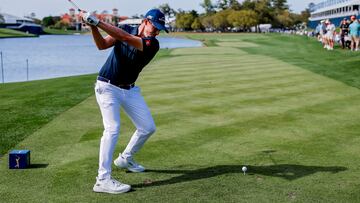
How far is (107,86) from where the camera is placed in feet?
22.9

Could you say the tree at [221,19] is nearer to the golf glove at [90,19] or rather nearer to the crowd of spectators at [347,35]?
the crowd of spectators at [347,35]

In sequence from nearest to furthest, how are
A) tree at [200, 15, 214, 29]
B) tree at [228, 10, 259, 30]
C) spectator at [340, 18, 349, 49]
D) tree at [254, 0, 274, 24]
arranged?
spectator at [340, 18, 349, 49], tree at [228, 10, 259, 30], tree at [254, 0, 274, 24], tree at [200, 15, 214, 29]

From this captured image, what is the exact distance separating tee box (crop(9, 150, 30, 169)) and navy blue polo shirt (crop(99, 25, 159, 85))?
200cm

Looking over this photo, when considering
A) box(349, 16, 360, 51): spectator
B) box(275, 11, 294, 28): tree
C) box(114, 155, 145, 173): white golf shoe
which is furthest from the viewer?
box(275, 11, 294, 28): tree

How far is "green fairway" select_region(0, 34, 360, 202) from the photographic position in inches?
270

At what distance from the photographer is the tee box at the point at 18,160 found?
777 centimetres

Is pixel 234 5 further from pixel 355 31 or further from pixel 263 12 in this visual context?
pixel 355 31

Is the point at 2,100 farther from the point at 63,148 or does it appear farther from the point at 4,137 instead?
the point at 63,148

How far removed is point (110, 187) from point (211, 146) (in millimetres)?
3044

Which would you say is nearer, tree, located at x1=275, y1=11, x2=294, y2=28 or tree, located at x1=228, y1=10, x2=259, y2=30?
tree, located at x1=228, y1=10, x2=259, y2=30

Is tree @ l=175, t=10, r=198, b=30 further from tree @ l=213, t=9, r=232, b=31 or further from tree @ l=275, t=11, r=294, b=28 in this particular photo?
tree @ l=275, t=11, r=294, b=28

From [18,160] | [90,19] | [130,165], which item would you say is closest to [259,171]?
[130,165]

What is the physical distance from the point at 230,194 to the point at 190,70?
1749 cm

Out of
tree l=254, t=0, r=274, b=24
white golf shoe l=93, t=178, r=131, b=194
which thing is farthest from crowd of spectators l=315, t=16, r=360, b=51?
tree l=254, t=0, r=274, b=24
